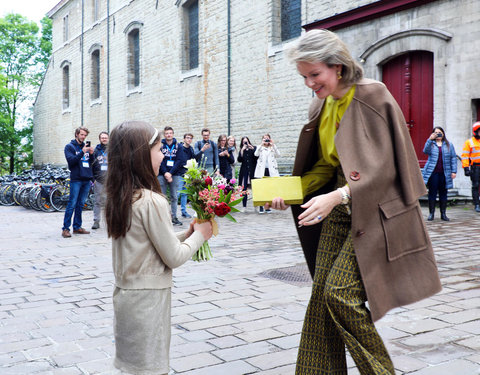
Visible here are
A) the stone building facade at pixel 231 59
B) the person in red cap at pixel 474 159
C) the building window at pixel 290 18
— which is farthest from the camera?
the building window at pixel 290 18

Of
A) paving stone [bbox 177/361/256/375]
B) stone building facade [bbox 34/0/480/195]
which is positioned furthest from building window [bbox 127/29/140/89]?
paving stone [bbox 177/361/256/375]

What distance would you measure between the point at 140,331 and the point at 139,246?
37 cm

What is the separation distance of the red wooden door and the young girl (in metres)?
11.7

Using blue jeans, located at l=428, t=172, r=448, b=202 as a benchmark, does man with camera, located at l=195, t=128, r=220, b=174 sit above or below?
above

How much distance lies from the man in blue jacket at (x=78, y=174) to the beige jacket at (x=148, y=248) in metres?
7.34

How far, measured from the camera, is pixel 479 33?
11.8m

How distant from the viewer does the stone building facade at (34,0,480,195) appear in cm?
1245

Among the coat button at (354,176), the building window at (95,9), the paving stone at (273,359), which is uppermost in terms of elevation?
the building window at (95,9)

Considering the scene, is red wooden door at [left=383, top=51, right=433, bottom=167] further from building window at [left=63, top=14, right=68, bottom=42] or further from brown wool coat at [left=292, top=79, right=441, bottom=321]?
building window at [left=63, top=14, right=68, bottom=42]

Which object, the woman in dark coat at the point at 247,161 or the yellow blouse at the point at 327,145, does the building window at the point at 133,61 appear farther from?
the yellow blouse at the point at 327,145

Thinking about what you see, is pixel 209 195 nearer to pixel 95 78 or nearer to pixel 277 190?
pixel 277 190

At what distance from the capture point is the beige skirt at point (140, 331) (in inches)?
94.7

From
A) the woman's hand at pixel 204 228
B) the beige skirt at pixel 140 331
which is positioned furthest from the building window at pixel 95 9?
the beige skirt at pixel 140 331

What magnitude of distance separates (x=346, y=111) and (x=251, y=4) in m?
16.9
